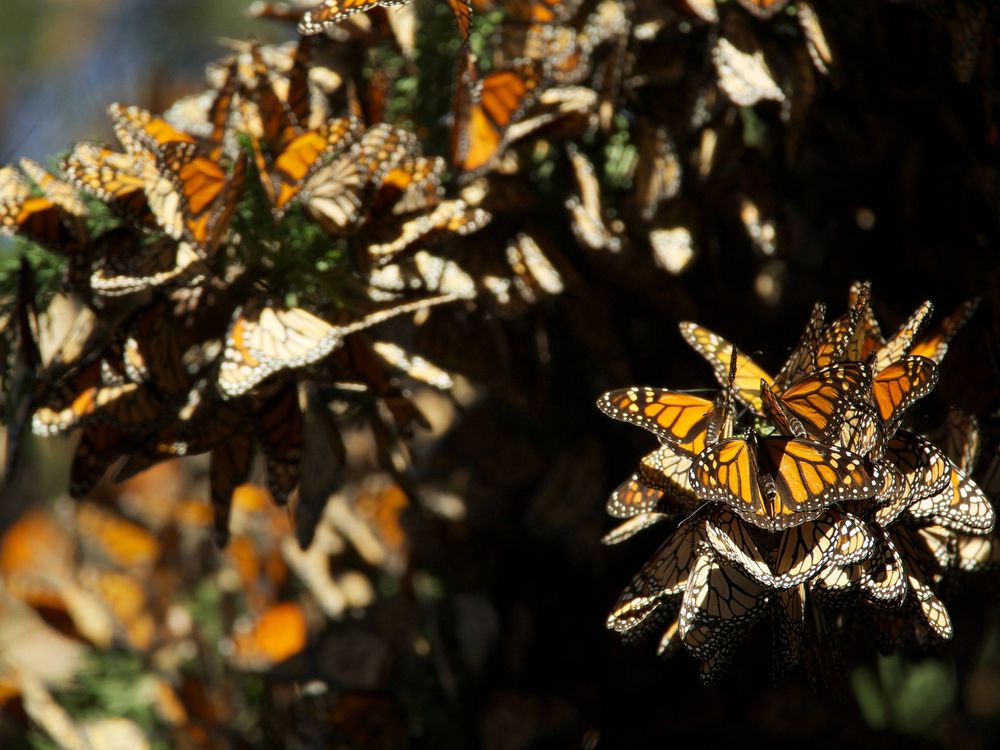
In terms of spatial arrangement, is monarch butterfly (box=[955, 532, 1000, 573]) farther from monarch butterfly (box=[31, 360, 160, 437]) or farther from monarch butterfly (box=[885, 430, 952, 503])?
monarch butterfly (box=[31, 360, 160, 437])

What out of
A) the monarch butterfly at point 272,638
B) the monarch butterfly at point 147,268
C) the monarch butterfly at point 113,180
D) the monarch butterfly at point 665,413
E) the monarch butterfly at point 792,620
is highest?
the monarch butterfly at point 113,180

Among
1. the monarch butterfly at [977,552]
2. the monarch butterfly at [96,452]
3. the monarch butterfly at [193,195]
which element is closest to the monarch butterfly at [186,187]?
the monarch butterfly at [193,195]

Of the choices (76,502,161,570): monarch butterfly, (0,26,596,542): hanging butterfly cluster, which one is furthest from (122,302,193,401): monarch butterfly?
(76,502,161,570): monarch butterfly

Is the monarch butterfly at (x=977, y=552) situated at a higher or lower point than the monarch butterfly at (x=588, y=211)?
lower

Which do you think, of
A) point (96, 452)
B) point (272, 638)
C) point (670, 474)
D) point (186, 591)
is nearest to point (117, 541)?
point (186, 591)

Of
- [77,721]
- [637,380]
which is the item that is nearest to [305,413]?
[637,380]

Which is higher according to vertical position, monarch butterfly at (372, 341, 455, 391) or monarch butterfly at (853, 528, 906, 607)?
monarch butterfly at (372, 341, 455, 391)

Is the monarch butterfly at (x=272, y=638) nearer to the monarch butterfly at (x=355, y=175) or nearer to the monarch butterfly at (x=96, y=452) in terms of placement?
the monarch butterfly at (x=96, y=452)
